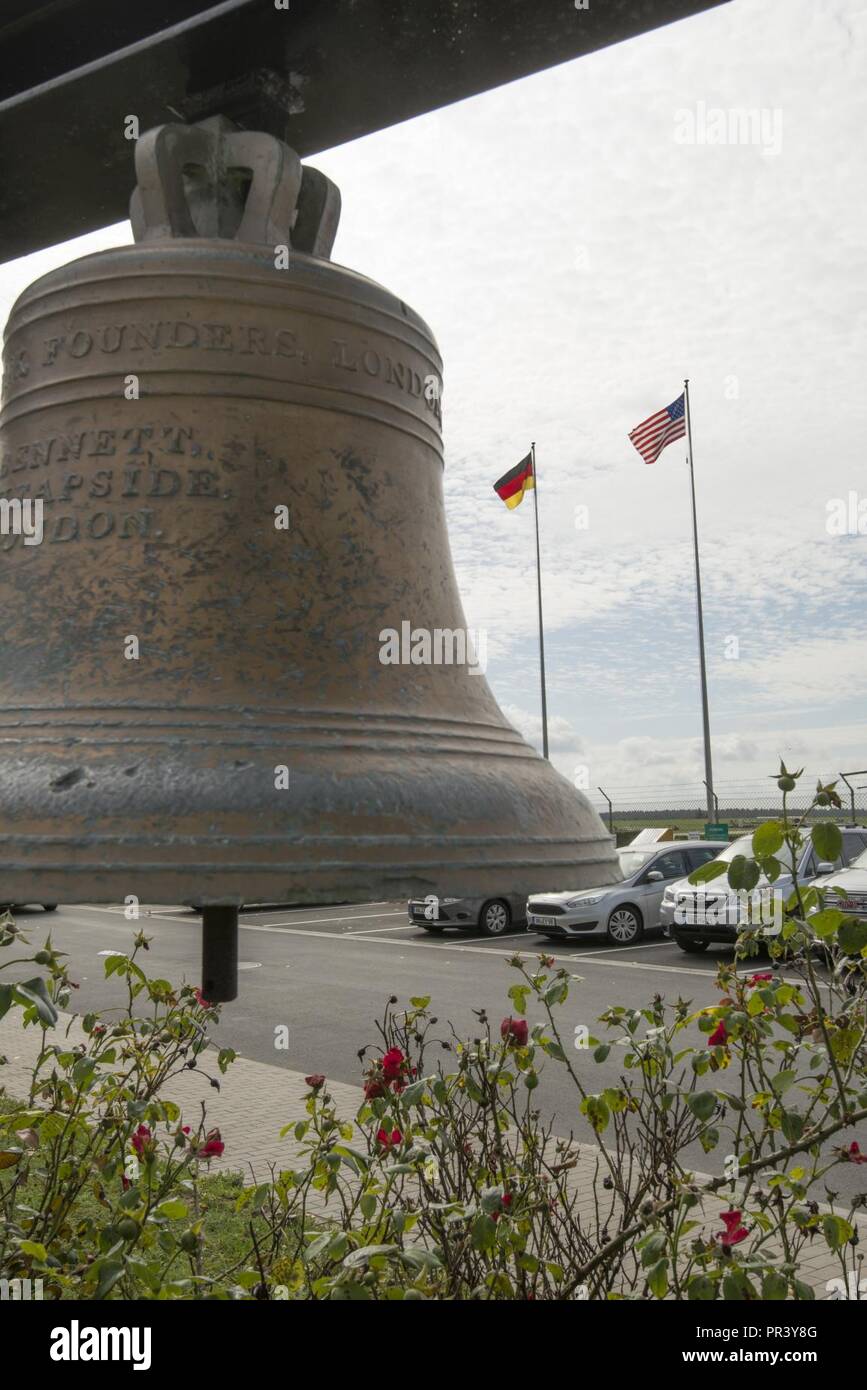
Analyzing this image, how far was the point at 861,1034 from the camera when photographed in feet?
7.62

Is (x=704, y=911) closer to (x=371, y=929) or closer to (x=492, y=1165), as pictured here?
(x=371, y=929)

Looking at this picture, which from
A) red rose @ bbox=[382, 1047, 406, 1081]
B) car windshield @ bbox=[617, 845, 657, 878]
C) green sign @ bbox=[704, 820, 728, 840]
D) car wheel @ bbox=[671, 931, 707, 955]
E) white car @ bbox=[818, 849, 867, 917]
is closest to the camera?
red rose @ bbox=[382, 1047, 406, 1081]

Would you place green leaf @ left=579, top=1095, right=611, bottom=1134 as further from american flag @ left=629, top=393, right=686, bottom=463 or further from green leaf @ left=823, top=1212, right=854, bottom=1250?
american flag @ left=629, top=393, right=686, bottom=463

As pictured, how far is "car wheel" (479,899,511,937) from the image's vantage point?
17.1 metres

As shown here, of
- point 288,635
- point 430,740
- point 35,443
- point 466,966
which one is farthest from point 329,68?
point 466,966

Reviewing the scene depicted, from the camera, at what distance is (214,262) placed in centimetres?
180

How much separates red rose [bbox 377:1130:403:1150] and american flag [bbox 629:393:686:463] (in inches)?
530

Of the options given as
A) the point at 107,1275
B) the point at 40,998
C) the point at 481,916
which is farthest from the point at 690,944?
the point at 40,998

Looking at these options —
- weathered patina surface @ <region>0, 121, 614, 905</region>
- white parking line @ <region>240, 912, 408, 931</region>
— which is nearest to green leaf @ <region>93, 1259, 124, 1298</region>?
weathered patina surface @ <region>0, 121, 614, 905</region>

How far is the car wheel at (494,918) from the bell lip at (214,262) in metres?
Result: 15.6

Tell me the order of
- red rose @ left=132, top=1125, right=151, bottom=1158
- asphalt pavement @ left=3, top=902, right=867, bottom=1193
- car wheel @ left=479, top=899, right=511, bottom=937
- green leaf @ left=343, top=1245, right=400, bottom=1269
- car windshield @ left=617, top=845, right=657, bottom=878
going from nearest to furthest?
1. green leaf @ left=343, top=1245, right=400, bottom=1269
2. red rose @ left=132, top=1125, right=151, bottom=1158
3. asphalt pavement @ left=3, top=902, right=867, bottom=1193
4. car windshield @ left=617, top=845, right=657, bottom=878
5. car wheel @ left=479, top=899, right=511, bottom=937

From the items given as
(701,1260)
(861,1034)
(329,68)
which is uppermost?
(329,68)

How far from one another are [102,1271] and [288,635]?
1.05m
